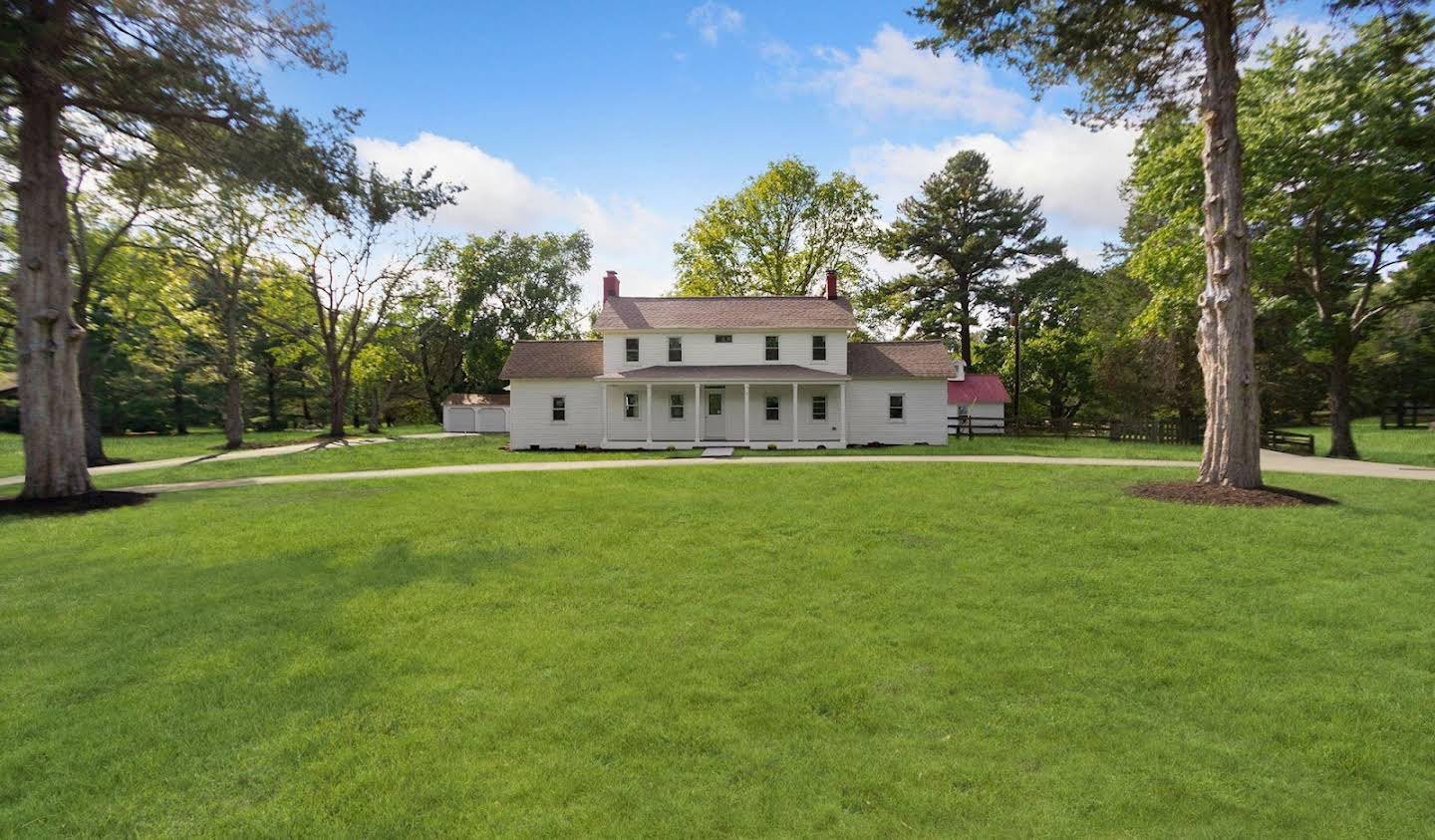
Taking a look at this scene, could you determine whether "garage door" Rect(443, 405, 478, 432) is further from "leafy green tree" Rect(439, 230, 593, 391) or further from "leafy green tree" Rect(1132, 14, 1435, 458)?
"leafy green tree" Rect(1132, 14, 1435, 458)

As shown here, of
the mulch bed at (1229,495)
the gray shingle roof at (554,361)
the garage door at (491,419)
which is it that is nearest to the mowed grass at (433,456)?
the gray shingle roof at (554,361)

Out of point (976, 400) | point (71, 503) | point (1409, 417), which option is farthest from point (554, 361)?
point (1409, 417)

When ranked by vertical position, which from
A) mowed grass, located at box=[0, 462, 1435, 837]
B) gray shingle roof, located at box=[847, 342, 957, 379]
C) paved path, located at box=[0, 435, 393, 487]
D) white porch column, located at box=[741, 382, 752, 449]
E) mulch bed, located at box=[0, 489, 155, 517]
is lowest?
mowed grass, located at box=[0, 462, 1435, 837]

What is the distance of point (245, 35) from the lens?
40.7ft

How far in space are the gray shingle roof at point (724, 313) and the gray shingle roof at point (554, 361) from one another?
1.62 metres

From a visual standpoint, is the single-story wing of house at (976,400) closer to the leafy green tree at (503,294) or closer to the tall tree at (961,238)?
the tall tree at (961,238)

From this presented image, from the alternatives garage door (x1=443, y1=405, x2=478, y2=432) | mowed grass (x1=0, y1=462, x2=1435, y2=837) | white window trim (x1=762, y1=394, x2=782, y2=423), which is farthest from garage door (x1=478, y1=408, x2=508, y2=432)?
mowed grass (x1=0, y1=462, x2=1435, y2=837)

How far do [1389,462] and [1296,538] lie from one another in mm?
15782

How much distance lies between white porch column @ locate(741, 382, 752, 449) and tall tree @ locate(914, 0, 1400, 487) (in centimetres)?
1460

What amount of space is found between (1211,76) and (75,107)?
902 inches

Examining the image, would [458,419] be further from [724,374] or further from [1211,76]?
[1211,76]

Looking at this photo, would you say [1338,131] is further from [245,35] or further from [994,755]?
[245,35]

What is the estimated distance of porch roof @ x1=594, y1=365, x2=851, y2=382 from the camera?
26219 millimetres

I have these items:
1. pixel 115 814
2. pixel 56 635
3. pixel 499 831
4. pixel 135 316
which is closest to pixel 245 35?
pixel 56 635
